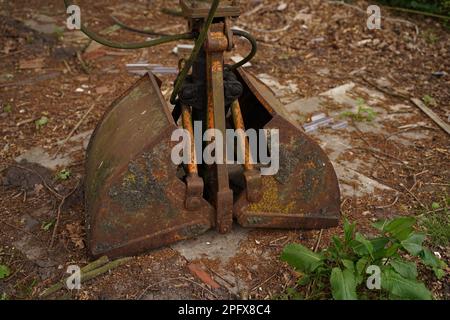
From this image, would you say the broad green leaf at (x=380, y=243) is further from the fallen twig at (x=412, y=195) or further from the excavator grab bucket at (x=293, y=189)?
the fallen twig at (x=412, y=195)

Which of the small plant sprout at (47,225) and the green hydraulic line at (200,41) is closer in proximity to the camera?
the green hydraulic line at (200,41)

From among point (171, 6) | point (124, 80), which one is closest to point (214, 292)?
point (124, 80)

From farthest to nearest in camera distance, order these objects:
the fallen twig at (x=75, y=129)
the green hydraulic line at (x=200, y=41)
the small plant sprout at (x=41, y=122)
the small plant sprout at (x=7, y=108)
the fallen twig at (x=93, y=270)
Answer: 1. the small plant sprout at (x=7, y=108)
2. the small plant sprout at (x=41, y=122)
3. the fallen twig at (x=75, y=129)
4. the fallen twig at (x=93, y=270)
5. the green hydraulic line at (x=200, y=41)

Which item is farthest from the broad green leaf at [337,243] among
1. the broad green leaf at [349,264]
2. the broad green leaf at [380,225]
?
the broad green leaf at [380,225]

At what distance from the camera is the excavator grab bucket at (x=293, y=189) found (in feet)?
9.91

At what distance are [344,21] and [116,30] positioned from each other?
3.10 meters

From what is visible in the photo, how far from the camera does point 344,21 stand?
22.2 ft

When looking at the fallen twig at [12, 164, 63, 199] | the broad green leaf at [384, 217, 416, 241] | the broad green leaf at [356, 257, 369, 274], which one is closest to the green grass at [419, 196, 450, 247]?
the broad green leaf at [384, 217, 416, 241]

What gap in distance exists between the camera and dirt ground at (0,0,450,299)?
3021mm

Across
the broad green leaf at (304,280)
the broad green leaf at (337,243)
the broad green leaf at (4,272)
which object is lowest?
the broad green leaf at (304,280)

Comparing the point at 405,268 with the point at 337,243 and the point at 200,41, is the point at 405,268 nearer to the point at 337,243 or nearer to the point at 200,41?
the point at 337,243

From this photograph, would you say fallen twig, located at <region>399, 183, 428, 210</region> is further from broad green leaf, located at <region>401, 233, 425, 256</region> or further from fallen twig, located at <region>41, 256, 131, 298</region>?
fallen twig, located at <region>41, 256, 131, 298</region>

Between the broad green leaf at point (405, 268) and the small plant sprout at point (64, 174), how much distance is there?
2.46 m

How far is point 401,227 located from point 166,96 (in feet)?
9.64
